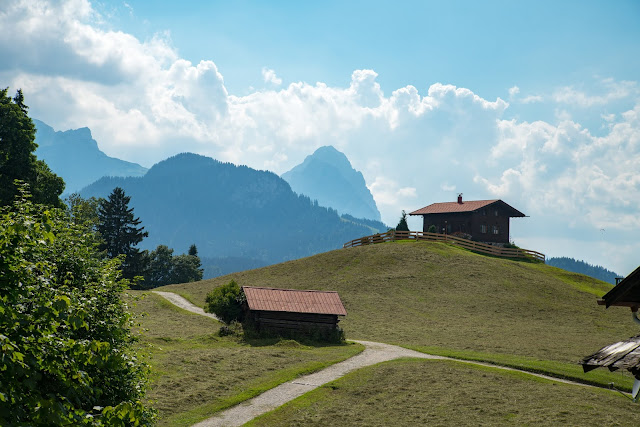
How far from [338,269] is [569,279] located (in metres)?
30.9

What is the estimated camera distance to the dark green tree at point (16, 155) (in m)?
42.0

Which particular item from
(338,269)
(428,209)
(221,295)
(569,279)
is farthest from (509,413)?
(428,209)

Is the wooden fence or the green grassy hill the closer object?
the green grassy hill

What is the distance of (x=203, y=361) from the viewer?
30.0m

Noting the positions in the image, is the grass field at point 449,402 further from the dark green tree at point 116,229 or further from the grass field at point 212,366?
the dark green tree at point 116,229

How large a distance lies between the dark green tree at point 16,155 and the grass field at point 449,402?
29694mm

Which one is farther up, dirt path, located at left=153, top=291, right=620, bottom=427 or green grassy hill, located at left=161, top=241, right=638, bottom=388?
green grassy hill, located at left=161, top=241, right=638, bottom=388

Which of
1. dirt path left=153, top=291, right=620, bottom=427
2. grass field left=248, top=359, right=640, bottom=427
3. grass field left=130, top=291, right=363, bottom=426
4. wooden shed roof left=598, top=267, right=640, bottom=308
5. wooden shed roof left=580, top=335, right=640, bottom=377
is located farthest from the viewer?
grass field left=130, top=291, right=363, bottom=426

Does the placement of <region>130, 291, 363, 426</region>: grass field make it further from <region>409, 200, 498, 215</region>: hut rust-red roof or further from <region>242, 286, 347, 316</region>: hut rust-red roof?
<region>409, 200, 498, 215</region>: hut rust-red roof

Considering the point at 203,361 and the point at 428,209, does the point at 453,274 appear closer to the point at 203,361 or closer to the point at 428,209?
the point at 428,209

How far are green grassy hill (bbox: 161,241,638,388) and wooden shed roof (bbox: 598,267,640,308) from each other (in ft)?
62.6

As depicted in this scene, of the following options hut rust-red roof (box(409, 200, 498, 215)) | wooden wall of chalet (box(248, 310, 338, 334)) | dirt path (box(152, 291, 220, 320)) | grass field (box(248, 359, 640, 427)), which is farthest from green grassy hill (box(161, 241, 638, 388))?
hut rust-red roof (box(409, 200, 498, 215))

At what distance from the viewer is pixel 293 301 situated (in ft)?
135

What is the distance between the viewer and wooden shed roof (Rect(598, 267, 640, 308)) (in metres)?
10.9
